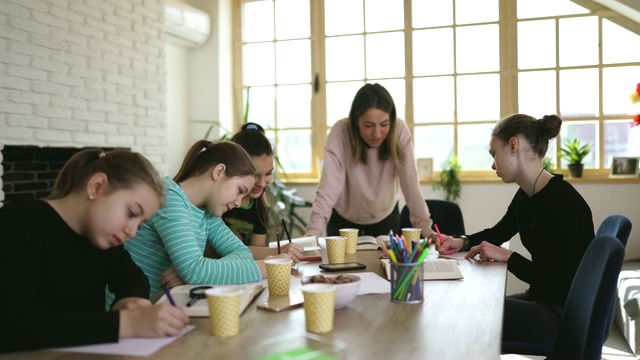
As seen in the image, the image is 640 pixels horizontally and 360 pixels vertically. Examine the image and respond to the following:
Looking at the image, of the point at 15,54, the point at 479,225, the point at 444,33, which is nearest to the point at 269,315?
the point at 15,54

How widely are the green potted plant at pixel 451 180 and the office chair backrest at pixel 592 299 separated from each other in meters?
3.39

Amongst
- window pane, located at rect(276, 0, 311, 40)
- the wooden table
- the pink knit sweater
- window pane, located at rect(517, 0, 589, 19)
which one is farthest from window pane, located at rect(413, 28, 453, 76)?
the wooden table

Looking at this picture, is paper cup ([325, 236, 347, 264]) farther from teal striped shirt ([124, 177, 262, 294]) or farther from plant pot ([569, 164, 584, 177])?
plant pot ([569, 164, 584, 177])

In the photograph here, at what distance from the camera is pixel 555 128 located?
2.19 m

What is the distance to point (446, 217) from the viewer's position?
10.7 feet

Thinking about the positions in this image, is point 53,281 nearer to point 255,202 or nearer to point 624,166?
point 255,202

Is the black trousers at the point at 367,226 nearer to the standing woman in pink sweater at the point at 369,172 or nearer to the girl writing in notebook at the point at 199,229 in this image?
the standing woman in pink sweater at the point at 369,172

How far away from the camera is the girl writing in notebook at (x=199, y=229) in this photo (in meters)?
1.66

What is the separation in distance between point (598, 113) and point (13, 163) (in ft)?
13.7

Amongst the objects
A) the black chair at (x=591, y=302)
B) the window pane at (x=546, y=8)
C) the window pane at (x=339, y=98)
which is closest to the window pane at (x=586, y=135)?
the window pane at (x=546, y=8)

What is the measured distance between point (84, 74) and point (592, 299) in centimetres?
341

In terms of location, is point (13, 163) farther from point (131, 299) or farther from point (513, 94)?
point (513, 94)

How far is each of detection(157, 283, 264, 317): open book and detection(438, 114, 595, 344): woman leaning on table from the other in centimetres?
86

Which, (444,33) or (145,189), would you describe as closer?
(145,189)
